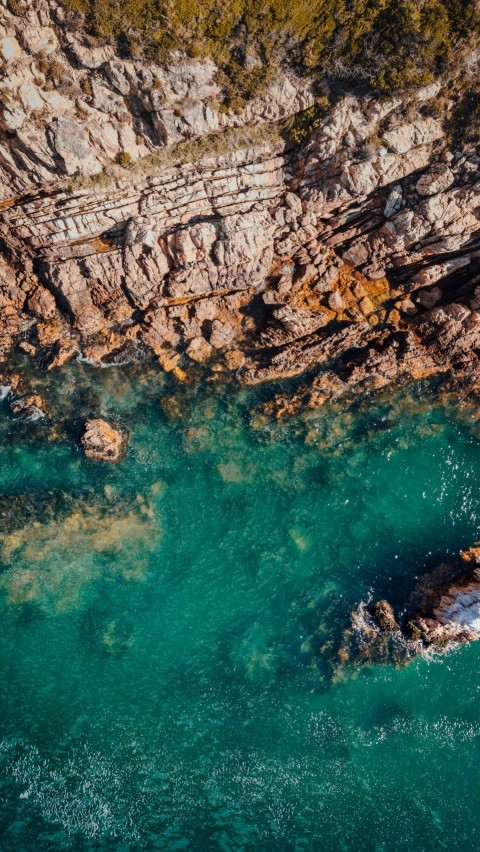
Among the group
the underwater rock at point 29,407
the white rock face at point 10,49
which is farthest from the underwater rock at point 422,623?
the white rock face at point 10,49

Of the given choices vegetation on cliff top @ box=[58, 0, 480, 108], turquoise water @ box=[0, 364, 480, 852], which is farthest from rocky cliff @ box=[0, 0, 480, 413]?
turquoise water @ box=[0, 364, 480, 852]

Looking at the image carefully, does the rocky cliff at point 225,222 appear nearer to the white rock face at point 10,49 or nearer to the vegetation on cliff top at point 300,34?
the white rock face at point 10,49

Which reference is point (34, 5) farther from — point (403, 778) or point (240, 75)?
point (403, 778)

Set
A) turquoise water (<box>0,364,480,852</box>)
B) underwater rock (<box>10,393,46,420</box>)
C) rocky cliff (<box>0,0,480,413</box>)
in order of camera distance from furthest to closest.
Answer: underwater rock (<box>10,393,46,420</box>) < turquoise water (<box>0,364,480,852</box>) < rocky cliff (<box>0,0,480,413</box>)

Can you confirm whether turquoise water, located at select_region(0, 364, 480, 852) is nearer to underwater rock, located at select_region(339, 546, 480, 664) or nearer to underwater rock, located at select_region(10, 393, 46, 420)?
underwater rock, located at select_region(10, 393, 46, 420)

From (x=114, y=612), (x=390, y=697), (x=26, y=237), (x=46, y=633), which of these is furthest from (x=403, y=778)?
(x=26, y=237)
